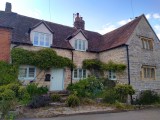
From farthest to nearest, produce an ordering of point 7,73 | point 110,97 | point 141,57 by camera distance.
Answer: point 141,57
point 7,73
point 110,97

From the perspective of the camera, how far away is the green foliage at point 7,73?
53.0ft

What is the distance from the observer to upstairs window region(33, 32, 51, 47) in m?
19.5

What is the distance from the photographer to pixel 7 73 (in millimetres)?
16625

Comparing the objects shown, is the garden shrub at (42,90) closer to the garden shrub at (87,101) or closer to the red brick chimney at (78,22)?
the garden shrub at (87,101)

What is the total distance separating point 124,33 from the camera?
2206cm

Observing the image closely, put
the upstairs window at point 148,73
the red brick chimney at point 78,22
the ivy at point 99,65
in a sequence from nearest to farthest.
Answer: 1. the ivy at point 99,65
2. the upstairs window at point 148,73
3. the red brick chimney at point 78,22

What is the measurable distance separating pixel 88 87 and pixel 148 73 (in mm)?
7876

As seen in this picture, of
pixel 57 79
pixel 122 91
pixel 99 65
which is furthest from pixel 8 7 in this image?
pixel 122 91

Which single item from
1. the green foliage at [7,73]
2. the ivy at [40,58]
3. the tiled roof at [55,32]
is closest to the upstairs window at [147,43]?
the tiled roof at [55,32]

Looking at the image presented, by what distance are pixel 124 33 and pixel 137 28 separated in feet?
5.38

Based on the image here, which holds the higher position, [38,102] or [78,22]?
[78,22]

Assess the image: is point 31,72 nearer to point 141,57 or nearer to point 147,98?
point 147,98

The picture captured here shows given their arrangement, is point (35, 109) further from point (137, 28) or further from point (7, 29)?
point (137, 28)

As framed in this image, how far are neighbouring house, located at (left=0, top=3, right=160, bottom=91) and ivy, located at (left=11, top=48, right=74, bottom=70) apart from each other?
0.67 m
